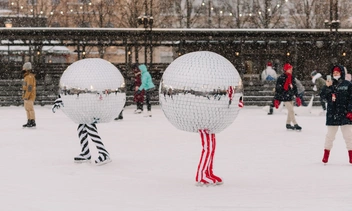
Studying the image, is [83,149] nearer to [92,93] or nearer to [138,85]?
[92,93]

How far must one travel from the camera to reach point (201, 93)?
751cm

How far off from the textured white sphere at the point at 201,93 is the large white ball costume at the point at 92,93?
1.77 m

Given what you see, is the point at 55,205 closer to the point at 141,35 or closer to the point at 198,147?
the point at 198,147

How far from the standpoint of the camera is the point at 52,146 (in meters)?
12.2

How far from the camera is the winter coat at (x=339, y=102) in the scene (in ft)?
31.3

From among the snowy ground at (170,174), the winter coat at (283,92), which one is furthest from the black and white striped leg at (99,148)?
the winter coat at (283,92)

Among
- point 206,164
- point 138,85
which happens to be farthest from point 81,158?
point 138,85

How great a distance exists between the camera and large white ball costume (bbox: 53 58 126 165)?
9320mm

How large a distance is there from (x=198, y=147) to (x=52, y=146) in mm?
2952

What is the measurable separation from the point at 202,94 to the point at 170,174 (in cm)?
178

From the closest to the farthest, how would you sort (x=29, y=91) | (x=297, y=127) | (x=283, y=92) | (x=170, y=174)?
(x=170, y=174) → (x=283, y=92) → (x=297, y=127) → (x=29, y=91)

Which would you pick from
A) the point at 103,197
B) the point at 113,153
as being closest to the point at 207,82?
the point at 103,197

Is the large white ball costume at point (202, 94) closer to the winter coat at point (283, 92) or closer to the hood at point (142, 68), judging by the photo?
the winter coat at point (283, 92)

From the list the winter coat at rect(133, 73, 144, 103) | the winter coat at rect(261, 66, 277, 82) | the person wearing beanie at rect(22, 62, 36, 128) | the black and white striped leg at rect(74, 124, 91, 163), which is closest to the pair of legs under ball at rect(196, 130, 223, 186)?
the black and white striped leg at rect(74, 124, 91, 163)
